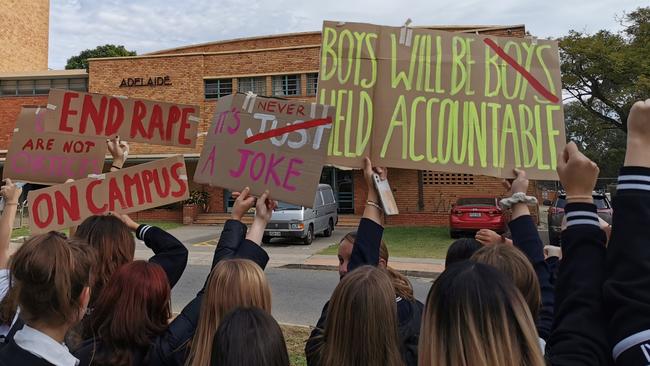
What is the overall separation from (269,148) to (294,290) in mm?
6573

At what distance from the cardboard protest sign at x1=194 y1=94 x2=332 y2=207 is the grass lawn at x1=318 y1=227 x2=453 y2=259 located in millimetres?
11002

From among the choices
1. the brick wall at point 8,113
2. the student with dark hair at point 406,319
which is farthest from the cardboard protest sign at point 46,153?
the brick wall at point 8,113

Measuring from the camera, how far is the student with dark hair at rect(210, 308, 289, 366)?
157cm

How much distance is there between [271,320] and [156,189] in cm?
217

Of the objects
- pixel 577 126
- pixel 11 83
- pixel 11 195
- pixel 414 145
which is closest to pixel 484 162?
pixel 414 145

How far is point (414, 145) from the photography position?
10.2 feet

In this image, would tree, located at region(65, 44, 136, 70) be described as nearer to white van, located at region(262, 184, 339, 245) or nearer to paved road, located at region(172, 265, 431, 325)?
white van, located at region(262, 184, 339, 245)

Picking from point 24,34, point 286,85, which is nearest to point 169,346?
point 286,85

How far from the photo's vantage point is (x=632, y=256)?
118cm

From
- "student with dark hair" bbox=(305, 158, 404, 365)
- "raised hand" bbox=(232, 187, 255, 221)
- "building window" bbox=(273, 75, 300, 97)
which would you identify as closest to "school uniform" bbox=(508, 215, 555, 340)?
"student with dark hair" bbox=(305, 158, 404, 365)

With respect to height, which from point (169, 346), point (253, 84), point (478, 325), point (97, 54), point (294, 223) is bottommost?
point (294, 223)

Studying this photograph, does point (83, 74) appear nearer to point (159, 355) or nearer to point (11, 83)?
point (11, 83)

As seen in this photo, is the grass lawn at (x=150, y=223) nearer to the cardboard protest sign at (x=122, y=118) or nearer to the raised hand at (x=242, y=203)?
the cardboard protest sign at (x=122, y=118)

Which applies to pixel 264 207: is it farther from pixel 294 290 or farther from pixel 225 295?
pixel 294 290
